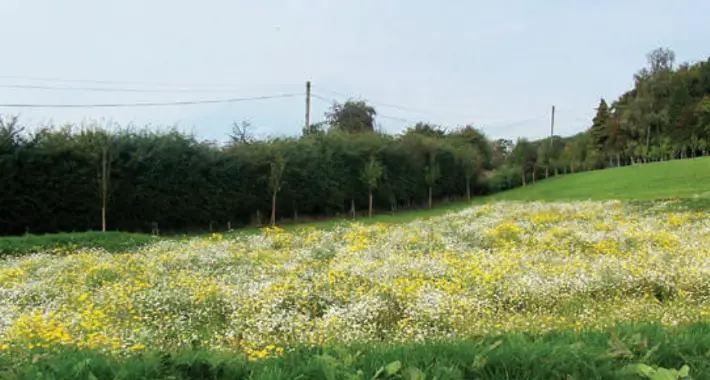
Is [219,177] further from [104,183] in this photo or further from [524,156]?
[524,156]

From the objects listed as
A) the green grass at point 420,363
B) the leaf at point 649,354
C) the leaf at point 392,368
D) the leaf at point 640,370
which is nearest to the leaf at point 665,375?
the leaf at point 640,370

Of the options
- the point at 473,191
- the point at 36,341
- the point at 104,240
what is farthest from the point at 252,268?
the point at 473,191

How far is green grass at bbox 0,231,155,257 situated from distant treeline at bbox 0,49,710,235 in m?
5.57

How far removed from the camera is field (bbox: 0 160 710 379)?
2980 mm

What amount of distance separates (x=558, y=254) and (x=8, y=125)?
22.8 meters

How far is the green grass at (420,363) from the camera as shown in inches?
109

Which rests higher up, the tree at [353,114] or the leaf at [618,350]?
the tree at [353,114]

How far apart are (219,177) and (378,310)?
21858mm

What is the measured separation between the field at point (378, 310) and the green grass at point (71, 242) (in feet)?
10.3

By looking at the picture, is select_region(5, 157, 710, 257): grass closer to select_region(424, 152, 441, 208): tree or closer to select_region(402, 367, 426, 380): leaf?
select_region(424, 152, 441, 208): tree

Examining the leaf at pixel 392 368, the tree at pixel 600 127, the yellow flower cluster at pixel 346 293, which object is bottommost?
the yellow flower cluster at pixel 346 293

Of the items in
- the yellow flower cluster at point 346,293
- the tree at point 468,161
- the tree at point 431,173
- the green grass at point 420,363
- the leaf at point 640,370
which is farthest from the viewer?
the tree at point 468,161

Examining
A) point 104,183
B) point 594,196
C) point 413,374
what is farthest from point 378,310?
point 594,196

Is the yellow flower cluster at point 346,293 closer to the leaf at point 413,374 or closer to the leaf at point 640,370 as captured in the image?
the leaf at point 413,374
